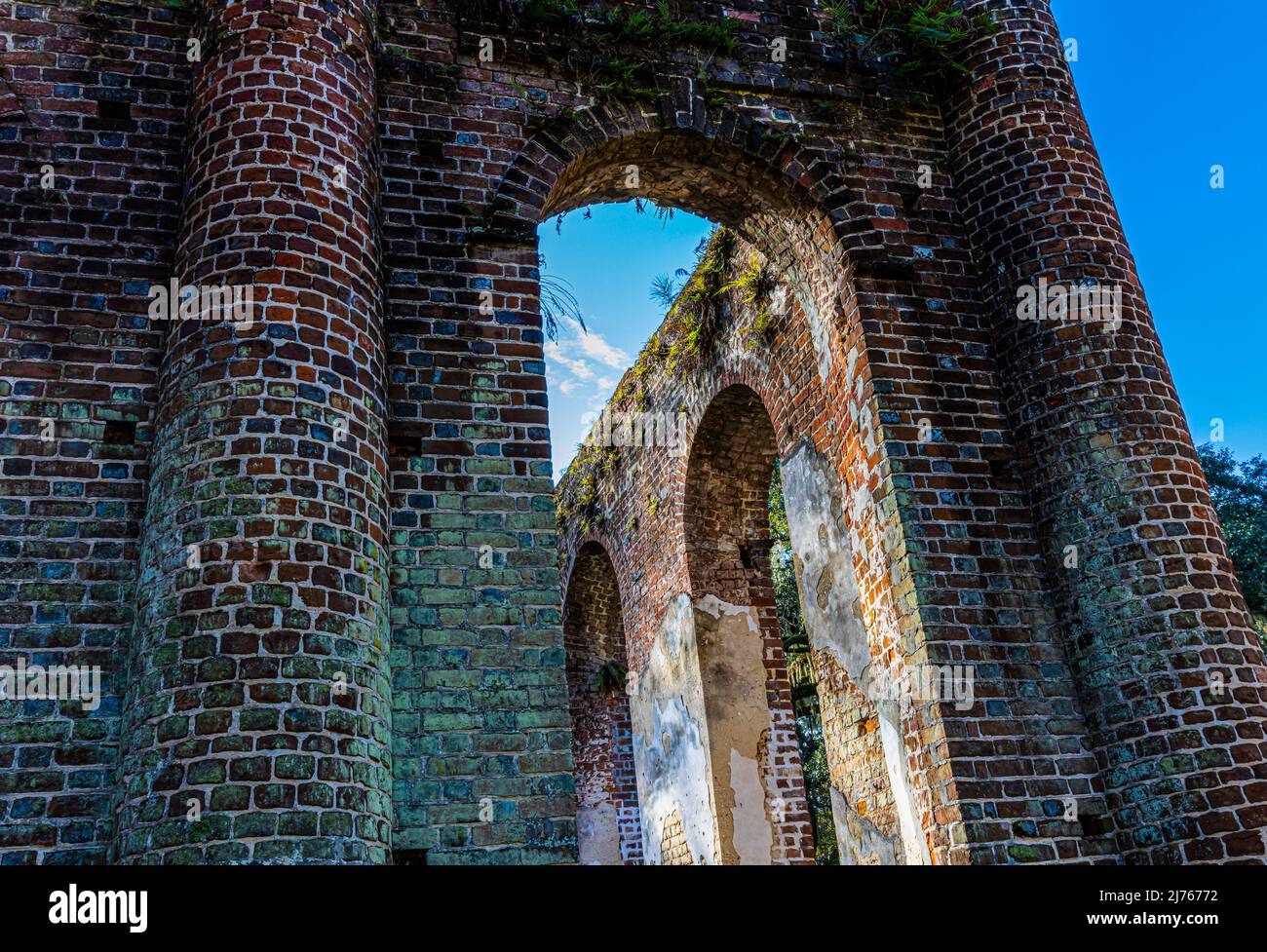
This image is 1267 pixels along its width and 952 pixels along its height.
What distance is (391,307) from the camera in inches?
203

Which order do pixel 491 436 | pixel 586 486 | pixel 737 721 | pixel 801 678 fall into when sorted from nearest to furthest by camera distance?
pixel 491 436, pixel 737 721, pixel 586 486, pixel 801 678

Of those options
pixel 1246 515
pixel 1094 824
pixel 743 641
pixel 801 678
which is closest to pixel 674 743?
pixel 743 641

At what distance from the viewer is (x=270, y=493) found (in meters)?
4.08

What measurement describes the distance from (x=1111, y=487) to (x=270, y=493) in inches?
171

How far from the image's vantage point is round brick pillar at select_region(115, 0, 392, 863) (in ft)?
12.0

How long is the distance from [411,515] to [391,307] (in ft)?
3.78

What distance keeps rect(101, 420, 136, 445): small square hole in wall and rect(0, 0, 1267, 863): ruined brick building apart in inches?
0.9

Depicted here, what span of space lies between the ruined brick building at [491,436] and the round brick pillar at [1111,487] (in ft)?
0.07

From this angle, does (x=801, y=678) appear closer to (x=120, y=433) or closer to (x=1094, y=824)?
(x=1094, y=824)

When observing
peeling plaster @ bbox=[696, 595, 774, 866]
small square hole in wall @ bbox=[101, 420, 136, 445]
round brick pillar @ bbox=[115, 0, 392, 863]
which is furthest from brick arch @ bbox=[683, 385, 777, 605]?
small square hole in wall @ bbox=[101, 420, 136, 445]

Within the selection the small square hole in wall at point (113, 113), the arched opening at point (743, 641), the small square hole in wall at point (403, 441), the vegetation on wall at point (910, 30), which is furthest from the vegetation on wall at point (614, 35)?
the arched opening at point (743, 641)

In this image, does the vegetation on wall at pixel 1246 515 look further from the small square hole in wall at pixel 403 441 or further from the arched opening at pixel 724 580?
the small square hole in wall at pixel 403 441

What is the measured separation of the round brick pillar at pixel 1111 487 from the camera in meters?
4.81
